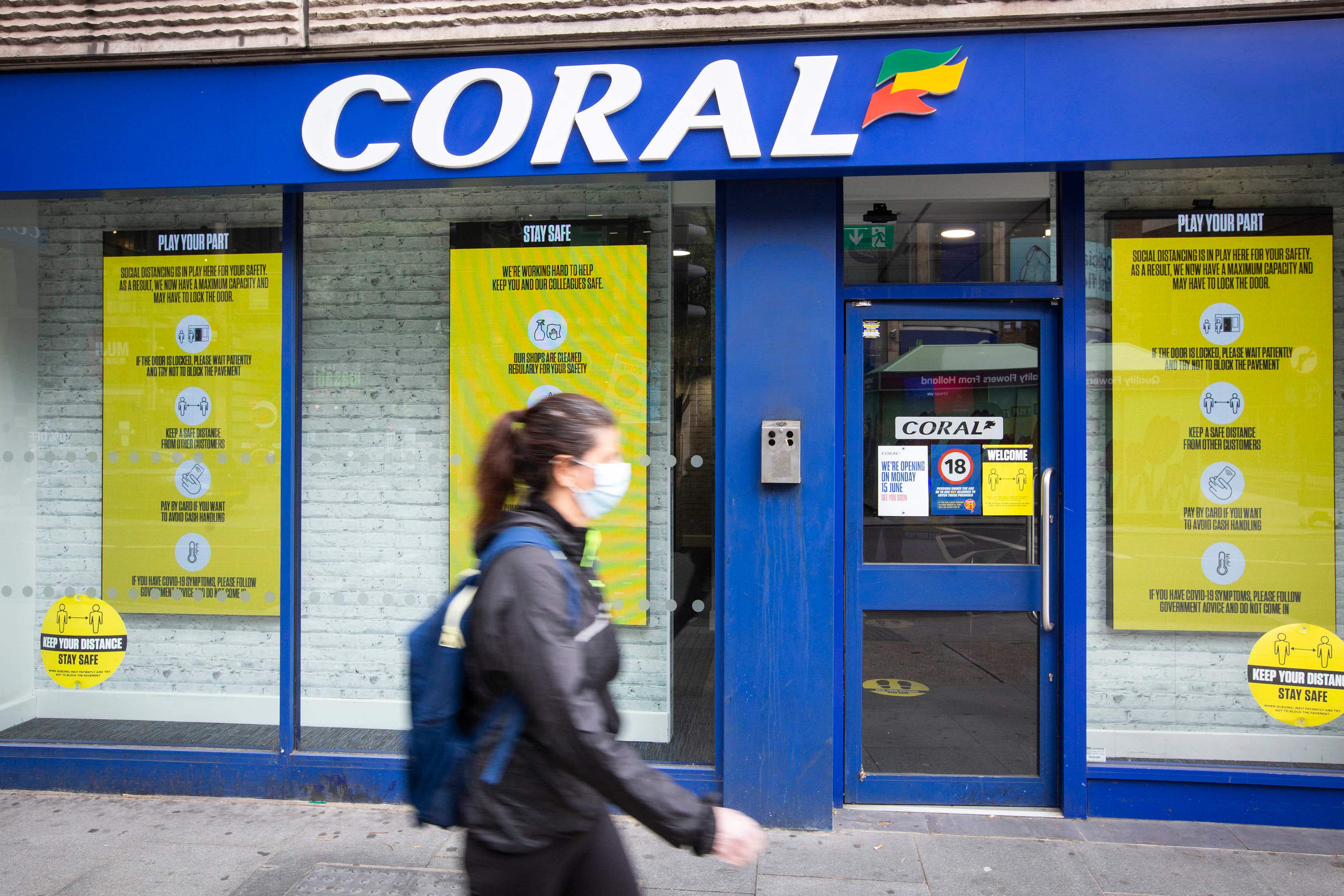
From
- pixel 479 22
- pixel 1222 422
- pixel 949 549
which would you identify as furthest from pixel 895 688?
pixel 479 22

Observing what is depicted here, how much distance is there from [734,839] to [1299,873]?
3.38 meters

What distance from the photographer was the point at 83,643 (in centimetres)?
504

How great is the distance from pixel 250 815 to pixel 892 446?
3.61 meters

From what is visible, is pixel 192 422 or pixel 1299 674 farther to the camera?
pixel 192 422

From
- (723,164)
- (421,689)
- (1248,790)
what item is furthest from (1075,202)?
(421,689)

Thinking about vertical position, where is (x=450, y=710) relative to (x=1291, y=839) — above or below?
above

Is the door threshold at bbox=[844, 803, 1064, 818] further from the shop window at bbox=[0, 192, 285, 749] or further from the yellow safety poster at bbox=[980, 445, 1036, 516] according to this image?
the shop window at bbox=[0, 192, 285, 749]

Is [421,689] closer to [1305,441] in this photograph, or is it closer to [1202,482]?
[1202,482]

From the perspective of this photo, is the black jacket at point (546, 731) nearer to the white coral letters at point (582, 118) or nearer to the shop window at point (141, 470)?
the white coral letters at point (582, 118)

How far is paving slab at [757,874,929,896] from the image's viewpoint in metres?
3.68

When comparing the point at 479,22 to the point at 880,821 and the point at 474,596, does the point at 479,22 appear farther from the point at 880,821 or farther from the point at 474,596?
the point at 880,821

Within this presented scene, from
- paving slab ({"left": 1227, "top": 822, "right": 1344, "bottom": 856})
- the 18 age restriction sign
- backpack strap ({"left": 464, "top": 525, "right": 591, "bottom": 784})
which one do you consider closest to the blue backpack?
backpack strap ({"left": 464, "top": 525, "right": 591, "bottom": 784})

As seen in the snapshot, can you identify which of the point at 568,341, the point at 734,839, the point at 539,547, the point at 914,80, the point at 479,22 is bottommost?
the point at 734,839

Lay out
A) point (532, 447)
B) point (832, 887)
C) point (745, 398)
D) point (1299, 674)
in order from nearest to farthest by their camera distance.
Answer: point (532, 447) < point (832, 887) < point (745, 398) < point (1299, 674)
